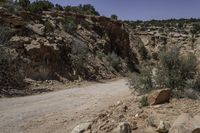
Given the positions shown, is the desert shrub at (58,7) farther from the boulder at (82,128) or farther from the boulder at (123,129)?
the boulder at (123,129)

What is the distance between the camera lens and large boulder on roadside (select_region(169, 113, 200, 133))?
744 centimetres

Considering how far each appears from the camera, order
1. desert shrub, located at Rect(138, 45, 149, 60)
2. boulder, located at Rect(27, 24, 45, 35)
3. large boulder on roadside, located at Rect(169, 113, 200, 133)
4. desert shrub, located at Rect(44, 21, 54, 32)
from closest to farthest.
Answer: large boulder on roadside, located at Rect(169, 113, 200, 133) < boulder, located at Rect(27, 24, 45, 35) < desert shrub, located at Rect(44, 21, 54, 32) < desert shrub, located at Rect(138, 45, 149, 60)

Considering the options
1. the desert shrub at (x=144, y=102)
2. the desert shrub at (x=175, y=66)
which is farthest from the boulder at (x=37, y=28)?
the desert shrub at (x=144, y=102)

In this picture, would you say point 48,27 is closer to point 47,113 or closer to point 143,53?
point 143,53

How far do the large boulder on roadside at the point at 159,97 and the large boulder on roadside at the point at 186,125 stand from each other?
189 centimetres

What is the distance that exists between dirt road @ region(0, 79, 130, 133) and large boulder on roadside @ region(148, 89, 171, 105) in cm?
173

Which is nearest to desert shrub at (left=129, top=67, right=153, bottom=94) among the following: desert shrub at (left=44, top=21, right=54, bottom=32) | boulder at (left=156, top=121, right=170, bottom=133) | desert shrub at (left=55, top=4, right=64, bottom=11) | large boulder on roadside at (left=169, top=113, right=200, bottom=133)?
boulder at (left=156, top=121, right=170, bottom=133)

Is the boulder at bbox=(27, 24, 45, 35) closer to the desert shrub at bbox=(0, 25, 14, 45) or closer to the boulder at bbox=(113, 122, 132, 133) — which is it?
the desert shrub at bbox=(0, 25, 14, 45)

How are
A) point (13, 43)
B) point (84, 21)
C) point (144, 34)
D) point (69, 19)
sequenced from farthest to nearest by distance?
point (144, 34), point (84, 21), point (69, 19), point (13, 43)

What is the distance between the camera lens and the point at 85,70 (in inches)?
1031

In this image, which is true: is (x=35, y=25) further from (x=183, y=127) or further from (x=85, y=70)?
(x=183, y=127)

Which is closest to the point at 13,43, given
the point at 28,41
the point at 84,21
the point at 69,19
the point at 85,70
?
the point at 28,41

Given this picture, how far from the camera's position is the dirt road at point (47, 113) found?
30.3ft

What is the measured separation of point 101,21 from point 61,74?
17.6 meters
